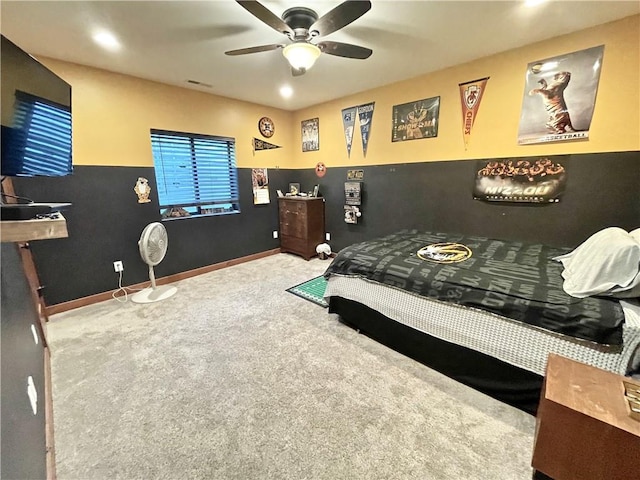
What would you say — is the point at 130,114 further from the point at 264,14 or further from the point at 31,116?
the point at 31,116

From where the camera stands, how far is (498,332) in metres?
1.58

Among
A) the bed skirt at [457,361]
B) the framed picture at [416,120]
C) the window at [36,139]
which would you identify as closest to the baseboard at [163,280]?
the window at [36,139]

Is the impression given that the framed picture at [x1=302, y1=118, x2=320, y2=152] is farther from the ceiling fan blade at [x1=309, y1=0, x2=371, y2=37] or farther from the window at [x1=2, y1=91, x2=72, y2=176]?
the window at [x1=2, y1=91, x2=72, y2=176]

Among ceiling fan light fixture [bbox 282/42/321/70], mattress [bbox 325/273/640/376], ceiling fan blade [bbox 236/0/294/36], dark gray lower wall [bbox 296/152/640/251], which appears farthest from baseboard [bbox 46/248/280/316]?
ceiling fan blade [bbox 236/0/294/36]

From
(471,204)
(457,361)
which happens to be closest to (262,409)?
(457,361)

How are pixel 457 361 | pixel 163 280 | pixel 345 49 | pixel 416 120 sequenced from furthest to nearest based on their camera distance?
pixel 163 280, pixel 416 120, pixel 345 49, pixel 457 361

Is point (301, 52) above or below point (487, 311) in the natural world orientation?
above

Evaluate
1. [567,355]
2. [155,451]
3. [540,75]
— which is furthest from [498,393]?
[540,75]

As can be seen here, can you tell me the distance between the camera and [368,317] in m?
2.25

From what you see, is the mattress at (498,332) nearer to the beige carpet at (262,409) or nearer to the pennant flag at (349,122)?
the beige carpet at (262,409)

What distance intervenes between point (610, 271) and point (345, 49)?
2243 millimetres

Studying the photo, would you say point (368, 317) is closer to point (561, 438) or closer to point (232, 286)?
point (561, 438)

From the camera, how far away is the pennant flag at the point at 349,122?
393 cm

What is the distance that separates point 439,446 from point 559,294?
3.51 ft
